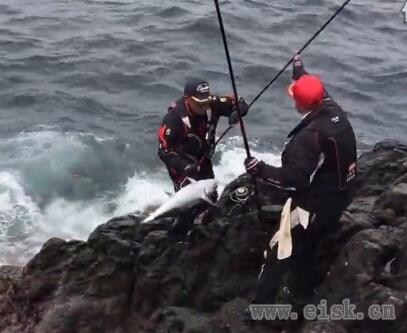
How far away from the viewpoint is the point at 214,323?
6945mm

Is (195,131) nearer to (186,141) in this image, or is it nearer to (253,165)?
(186,141)

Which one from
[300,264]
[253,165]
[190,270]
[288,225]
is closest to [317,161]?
[253,165]

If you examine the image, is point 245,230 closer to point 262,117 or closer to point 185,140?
point 185,140

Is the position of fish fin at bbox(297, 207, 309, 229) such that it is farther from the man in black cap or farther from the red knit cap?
the man in black cap

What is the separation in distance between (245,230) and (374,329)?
188 centimetres

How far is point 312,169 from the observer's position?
19.5ft

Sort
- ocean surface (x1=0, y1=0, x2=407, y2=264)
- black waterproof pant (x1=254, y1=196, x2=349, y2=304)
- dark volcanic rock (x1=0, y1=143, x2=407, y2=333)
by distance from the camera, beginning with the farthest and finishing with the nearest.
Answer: ocean surface (x1=0, y1=0, x2=407, y2=264) < dark volcanic rock (x1=0, y1=143, x2=407, y2=333) < black waterproof pant (x1=254, y1=196, x2=349, y2=304)

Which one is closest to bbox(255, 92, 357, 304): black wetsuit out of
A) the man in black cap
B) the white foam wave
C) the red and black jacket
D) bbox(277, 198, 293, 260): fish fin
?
bbox(277, 198, 293, 260): fish fin

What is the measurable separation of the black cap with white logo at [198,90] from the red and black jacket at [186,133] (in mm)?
222

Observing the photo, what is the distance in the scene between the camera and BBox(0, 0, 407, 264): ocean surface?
12844 millimetres

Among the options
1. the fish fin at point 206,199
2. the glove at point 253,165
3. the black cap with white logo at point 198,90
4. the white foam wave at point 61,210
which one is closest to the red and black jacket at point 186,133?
the black cap with white logo at point 198,90

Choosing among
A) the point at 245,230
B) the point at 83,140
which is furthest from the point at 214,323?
the point at 83,140

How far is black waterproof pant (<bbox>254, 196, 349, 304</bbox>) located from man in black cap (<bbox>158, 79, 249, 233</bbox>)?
1.41 meters

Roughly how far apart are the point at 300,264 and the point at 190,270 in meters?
1.33
